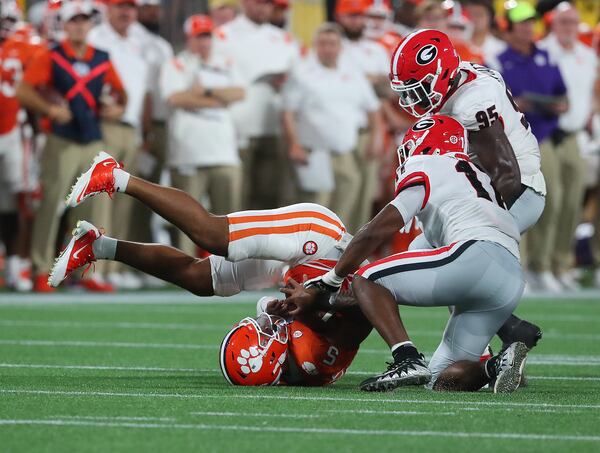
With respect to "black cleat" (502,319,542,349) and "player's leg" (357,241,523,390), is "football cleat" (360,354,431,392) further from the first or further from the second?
"black cleat" (502,319,542,349)

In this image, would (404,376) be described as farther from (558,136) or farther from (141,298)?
(558,136)

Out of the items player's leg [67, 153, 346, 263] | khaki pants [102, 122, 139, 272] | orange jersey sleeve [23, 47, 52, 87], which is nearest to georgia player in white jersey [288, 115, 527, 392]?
player's leg [67, 153, 346, 263]

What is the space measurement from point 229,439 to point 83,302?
7201 mm

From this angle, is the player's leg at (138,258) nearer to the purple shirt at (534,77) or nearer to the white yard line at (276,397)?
the white yard line at (276,397)

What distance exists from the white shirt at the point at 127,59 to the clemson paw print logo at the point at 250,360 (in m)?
6.97

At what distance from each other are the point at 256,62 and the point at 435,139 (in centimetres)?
741

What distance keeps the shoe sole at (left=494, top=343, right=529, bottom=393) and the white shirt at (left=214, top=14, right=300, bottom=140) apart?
763 centimetres

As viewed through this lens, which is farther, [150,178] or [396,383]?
[150,178]

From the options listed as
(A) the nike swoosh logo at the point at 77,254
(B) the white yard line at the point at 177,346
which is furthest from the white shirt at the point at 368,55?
(A) the nike swoosh logo at the point at 77,254

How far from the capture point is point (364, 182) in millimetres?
14195

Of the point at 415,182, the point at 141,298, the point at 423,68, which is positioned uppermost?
the point at 423,68

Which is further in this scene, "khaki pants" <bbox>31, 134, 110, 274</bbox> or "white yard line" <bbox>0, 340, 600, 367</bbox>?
"khaki pants" <bbox>31, 134, 110, 274</bbox>

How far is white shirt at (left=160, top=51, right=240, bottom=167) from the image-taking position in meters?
13.4

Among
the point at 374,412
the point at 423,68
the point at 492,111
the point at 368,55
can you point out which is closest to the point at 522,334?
the point at 492,111
